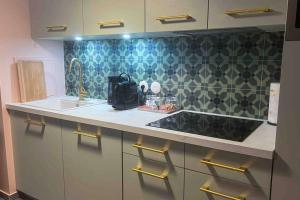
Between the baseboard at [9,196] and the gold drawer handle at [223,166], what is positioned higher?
the gold drawer handle at [223,166]

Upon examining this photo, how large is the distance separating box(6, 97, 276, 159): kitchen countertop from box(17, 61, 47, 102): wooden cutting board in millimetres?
152

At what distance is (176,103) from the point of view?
2.01m

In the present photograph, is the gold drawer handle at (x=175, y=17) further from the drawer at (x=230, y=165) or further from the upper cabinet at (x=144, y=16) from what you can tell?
the drawer at (x=230, y=165)

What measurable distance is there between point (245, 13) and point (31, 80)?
1820mm

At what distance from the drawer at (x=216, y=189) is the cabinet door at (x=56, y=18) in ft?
4.39

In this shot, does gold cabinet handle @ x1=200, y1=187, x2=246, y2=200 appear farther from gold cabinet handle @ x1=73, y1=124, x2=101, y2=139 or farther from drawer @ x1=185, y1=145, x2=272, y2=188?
gold cabinet handle @ x1=73, y1=124, x2=101, y2=139

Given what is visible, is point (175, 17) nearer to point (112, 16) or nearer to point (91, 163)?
point (112, 16)

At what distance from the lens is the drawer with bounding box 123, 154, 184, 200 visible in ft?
4.63

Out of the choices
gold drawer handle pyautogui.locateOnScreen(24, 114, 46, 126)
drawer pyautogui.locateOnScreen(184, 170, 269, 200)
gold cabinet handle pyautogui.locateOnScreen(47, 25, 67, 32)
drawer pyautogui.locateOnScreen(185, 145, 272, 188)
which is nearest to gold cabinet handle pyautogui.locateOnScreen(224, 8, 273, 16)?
drawer pyautogui.locateOnScreen(185, 145, 272, 188)

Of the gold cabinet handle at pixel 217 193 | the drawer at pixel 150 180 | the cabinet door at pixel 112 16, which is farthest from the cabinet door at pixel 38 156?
the gold cabinet handle at pixel 217 193

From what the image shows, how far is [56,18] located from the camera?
2107 mm

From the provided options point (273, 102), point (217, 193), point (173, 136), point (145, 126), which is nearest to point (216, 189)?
point (217, 193)

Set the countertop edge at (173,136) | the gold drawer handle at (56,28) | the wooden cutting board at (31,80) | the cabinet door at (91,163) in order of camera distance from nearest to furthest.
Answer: the countertop edge at (173,136) → the cabinet door at (91,163) → the gold drawer handle at (56,28) → the wooden cutting board at (31,80)

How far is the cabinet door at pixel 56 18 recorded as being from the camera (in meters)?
1.99
